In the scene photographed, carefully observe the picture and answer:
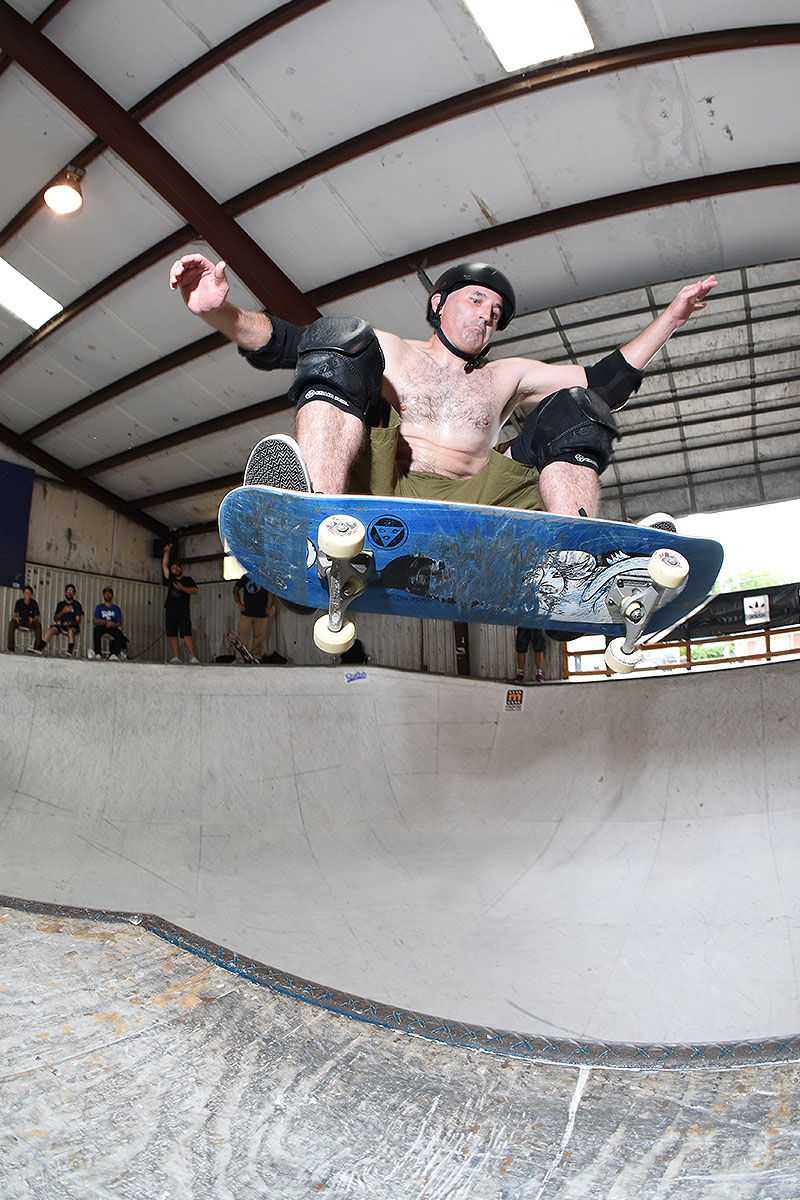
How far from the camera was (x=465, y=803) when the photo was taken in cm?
533

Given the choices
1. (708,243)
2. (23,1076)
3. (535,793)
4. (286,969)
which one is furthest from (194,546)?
(23,1076)

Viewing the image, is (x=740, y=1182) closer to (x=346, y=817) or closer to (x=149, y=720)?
(x=346, y=817)

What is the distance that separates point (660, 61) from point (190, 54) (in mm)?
4221

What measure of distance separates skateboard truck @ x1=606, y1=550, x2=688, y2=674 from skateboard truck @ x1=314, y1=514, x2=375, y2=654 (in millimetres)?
1029

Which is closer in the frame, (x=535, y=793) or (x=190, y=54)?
(x=535, y=793)

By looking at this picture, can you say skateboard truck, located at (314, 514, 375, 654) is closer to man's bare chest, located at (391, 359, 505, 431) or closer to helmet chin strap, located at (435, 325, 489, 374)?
man's bare chest, located at (391, 359, 505, 431)

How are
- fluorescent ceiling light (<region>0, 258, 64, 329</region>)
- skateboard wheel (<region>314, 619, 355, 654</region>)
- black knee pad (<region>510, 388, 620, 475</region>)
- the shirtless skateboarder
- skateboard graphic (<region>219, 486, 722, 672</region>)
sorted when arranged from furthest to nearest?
fluorescent ceiling light (<region>0, 258, 64, 329</region>)
black knee pad (<region>510, 388, 620, 475</region>)
the shirtless skateboarder
skateboard wheel (<region>314, 619, 355, 654</region>)
skateboard graphic (<region>219, 486, 722, 672</region>)

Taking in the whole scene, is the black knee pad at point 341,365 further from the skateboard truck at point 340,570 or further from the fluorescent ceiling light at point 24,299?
the fluorescent ceiling light at point 24,299

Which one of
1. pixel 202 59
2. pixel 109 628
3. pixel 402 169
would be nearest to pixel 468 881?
pixel 402 169

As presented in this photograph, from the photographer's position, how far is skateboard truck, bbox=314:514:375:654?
2.43m

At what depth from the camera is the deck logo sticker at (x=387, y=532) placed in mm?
2656

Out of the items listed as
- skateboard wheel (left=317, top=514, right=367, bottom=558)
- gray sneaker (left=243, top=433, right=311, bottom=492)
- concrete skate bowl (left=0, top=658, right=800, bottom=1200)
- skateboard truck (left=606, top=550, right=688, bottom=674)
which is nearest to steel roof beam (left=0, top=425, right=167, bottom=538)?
concrete skate bowl (left=0, top=658, right=800, bottom=1200)

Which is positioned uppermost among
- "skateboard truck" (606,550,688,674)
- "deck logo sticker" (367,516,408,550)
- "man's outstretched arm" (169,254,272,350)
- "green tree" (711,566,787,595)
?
"green tree" (711,566,787,595)

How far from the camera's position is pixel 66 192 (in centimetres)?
787
